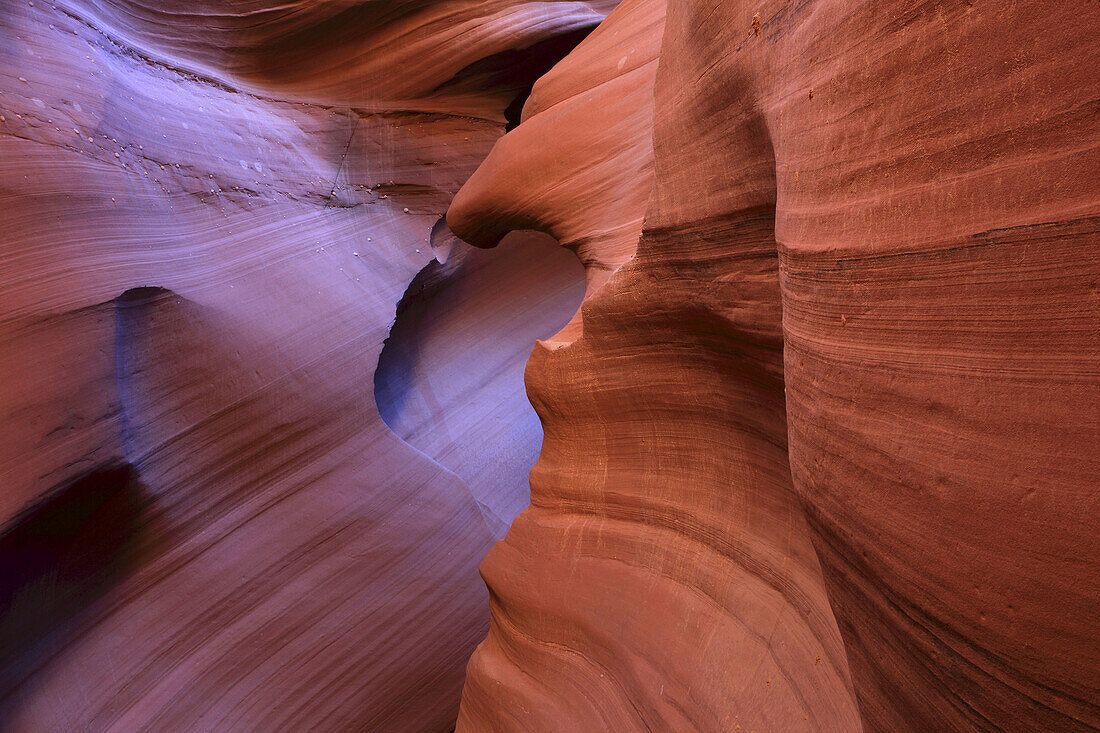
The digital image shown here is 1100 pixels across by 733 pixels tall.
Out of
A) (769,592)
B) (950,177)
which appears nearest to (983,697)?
(950,177)

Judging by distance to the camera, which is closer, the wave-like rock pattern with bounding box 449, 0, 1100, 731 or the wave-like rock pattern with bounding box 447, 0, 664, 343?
the wave-like rock pattern with bounding box 449, 0, 1100, 731

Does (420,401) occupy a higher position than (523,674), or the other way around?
(420,401)

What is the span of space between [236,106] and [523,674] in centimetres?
250

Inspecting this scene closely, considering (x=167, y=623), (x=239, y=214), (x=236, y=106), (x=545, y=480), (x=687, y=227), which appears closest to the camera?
(x=687, y=227)

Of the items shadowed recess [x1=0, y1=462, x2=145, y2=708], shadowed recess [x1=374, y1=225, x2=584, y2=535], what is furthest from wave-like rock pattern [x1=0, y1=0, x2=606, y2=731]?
shadowed recess [x1=374, y1=225, x2=584, y2=535]

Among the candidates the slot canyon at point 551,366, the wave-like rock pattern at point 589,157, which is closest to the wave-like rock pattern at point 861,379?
the slot canyon at point 551,366

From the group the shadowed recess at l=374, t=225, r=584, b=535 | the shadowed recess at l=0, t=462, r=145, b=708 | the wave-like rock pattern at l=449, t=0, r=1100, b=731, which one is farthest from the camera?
the shadowed recess at l=374, t=225, r=584, b=535

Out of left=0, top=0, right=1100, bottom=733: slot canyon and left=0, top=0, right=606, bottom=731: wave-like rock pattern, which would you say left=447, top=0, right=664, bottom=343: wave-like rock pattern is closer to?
left=0, top=0, right=1100, bottom=733: slot canyon

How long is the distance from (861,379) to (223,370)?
226 centimetres

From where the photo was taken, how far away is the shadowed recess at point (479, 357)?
318 cm

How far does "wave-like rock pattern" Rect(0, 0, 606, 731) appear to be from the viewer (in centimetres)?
218

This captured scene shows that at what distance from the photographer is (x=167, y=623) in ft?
7.84

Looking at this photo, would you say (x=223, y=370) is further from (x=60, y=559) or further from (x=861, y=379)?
(x=861, y=379)

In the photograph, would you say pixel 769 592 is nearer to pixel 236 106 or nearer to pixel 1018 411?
pixel 1018 411
